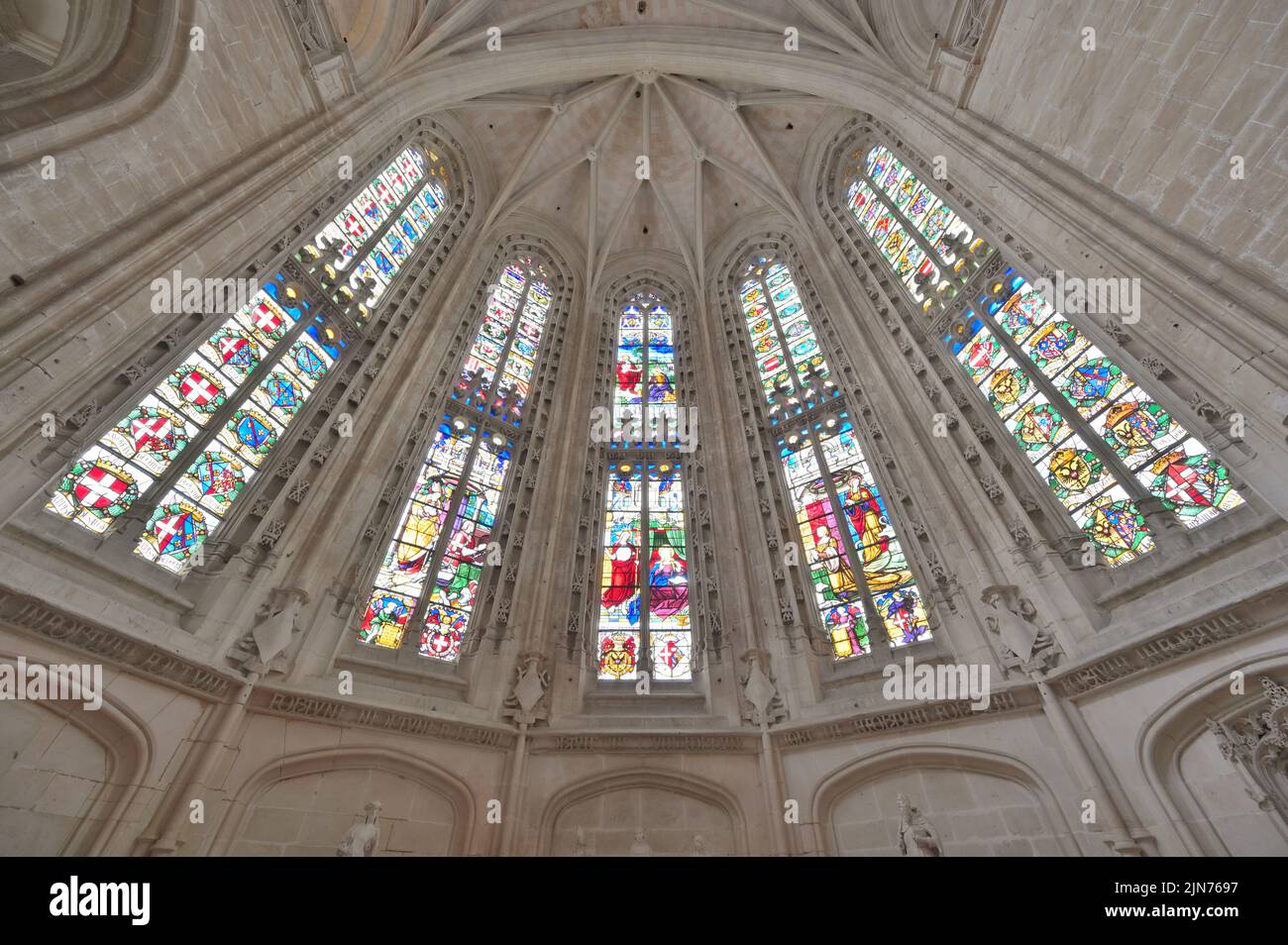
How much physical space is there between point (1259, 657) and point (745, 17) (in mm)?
13791

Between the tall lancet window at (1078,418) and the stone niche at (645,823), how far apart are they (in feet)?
19.4

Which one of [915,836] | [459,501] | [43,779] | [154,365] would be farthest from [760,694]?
[154,365]

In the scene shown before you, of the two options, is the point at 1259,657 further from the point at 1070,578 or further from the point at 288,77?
the point at 288,77

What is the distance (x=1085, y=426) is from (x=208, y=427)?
450 inches

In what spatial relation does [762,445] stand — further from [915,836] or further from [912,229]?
[915,836]

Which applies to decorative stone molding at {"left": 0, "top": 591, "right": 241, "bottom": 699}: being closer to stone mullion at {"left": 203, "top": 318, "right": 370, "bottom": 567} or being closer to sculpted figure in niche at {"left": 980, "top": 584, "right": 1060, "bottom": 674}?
stone mullion at {"left": 203, "top": 318, "right": 370, "bottom": 567}

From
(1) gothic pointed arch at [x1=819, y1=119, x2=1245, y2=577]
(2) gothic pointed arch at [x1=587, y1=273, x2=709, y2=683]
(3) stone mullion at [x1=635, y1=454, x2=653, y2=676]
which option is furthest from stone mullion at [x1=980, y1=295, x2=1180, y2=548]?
(3) stone mullion at [x1=635, y1=454, x2=653, y2=676]

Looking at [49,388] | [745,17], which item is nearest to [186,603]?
[49,388]

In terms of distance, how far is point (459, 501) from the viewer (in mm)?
10219

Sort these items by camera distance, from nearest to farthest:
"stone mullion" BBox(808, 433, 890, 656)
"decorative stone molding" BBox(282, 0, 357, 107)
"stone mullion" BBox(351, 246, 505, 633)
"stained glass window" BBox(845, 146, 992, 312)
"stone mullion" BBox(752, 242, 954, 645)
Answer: "decorative stone molding" BBox(282, 0, 357, 107), "stone mullion" BBox(752, 242, 954, 645), "stone mullion" BBox(808, 433, 890, 656), "stone mullion" BBox(351, 246, 505, 633), "stained glass window" BBox(845, 146, 992, 312)

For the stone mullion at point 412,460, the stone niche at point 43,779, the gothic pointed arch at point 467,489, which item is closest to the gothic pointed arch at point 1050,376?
the gothic pointed arch at point 467,489

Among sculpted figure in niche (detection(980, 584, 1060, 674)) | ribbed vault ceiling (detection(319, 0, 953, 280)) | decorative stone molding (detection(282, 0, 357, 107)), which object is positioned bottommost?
sculpted figure in niche (detection(980, 584, 1060, 674))

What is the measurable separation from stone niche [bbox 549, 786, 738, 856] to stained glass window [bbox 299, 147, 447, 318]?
29.0ft

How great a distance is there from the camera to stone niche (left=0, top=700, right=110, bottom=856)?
4762 mm
